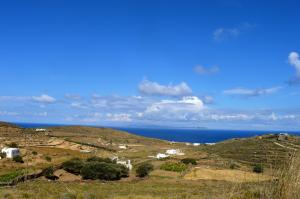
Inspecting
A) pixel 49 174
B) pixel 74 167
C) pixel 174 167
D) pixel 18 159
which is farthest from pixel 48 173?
pixel 174 167

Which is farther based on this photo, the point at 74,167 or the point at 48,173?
the point at 74,167

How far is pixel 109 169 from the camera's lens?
37.0 metres

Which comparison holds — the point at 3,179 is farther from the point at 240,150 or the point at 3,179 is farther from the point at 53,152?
the point at 240,150

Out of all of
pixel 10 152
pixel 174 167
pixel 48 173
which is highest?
pixel 10 152

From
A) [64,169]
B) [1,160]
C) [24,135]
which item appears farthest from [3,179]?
[24,135]

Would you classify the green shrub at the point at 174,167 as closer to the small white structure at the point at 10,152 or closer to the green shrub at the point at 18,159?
the green shrub at the point at 18,159

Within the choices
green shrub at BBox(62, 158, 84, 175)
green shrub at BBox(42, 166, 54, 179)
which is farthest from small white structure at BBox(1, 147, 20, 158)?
green shrub at BBox(42, 166, 54, 179)

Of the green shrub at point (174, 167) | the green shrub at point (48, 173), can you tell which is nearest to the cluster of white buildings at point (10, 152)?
the green shrub at point (48, 173)

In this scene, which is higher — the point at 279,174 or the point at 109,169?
the point at 279,174

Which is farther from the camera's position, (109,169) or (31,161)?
Result: (31,161)

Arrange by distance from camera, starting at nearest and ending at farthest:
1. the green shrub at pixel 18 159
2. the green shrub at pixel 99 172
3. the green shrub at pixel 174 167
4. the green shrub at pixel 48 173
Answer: the green shrub at pixel 48 173 < the green shrub at pixel 99 172 < the green shrub at pixel 174 167 < the green shrub at pixel 18 159

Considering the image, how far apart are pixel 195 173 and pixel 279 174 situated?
37282 mm

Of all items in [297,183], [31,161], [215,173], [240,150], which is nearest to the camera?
[297,183]

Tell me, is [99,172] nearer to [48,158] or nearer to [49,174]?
[49,174]
